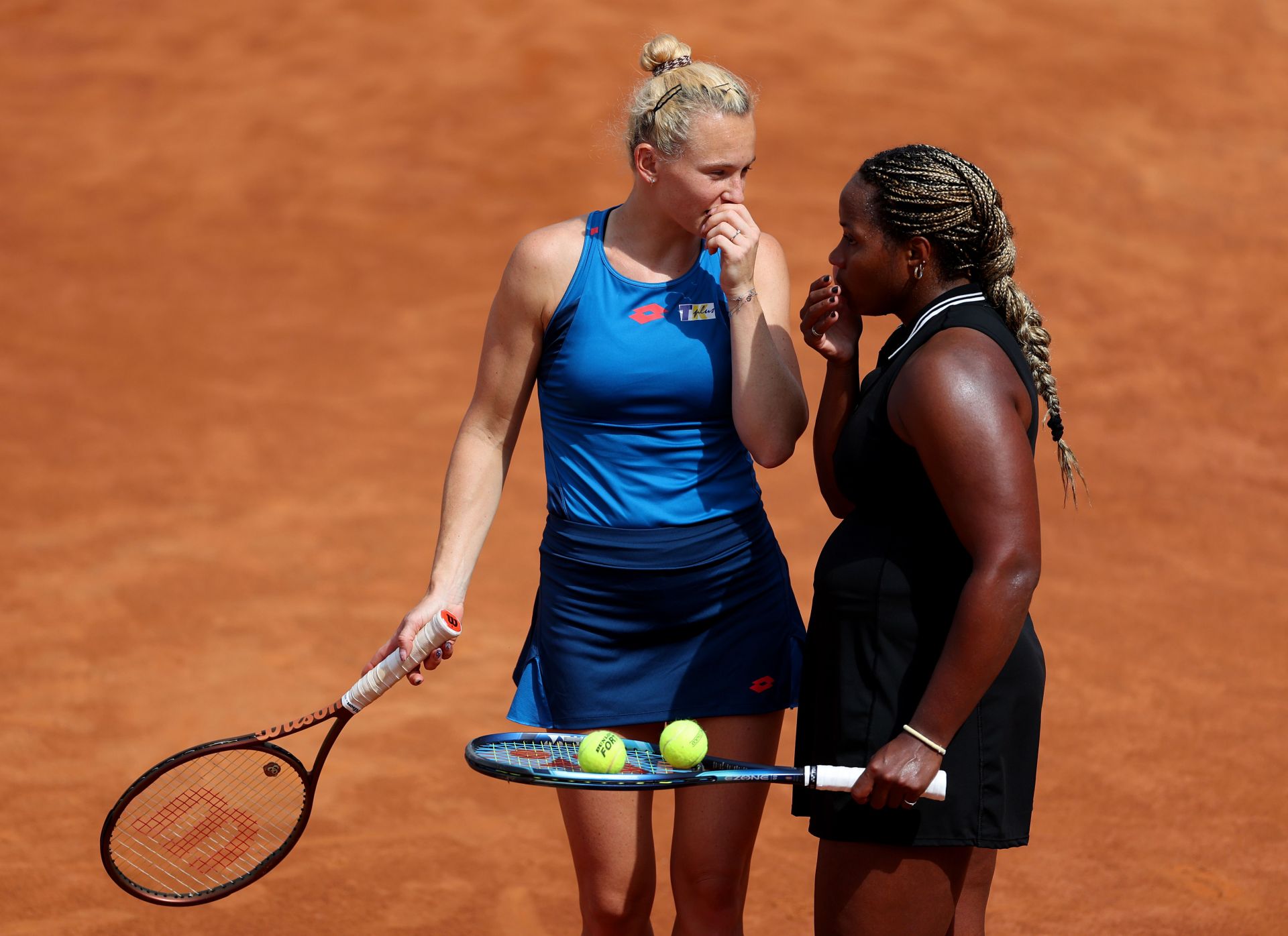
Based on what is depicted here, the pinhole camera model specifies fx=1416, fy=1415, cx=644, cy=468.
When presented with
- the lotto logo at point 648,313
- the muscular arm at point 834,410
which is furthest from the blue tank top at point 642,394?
the muscular arm at point 834,410

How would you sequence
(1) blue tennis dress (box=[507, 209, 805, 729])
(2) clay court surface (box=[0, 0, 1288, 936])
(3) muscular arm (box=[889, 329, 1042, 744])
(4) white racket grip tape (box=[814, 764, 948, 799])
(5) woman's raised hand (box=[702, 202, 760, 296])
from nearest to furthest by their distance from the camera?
(3) muscular arm (box=[889, 329, 1042, 744]) → (4) white racket grip tape (box=[814, 764, 948, 799]) → (5) woman's raised hand (box=[702, 202, 760, 296]) → (1) blue tennis dress (box=[507, 209, 805, 729]) → (2) clay court surface (box=[0, 0, 1288, 936])

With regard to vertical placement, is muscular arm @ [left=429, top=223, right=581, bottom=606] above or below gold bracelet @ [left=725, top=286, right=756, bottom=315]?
below

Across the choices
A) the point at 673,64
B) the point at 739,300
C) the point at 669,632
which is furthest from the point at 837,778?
the point at 673,64

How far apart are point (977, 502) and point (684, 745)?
776 mm

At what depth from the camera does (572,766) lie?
2.89m

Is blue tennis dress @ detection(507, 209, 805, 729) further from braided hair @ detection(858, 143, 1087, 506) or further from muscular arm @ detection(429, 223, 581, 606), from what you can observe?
braided hair @ detection(858, 143, 1087, 506)

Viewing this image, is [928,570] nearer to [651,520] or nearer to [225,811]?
[651,520]

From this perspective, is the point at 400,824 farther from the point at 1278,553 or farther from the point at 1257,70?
the point at 1257,70

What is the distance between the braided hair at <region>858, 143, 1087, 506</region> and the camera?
2500 millimetres

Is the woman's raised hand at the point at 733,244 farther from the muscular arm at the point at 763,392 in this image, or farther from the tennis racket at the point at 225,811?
the tennis racket at the point at 225,811

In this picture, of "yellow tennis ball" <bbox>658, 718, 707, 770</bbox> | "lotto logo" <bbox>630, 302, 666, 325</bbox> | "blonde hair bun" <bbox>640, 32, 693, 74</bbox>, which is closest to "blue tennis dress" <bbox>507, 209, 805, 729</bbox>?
"lotto logo" <bbox>630, 302, 666, 325</bbox>

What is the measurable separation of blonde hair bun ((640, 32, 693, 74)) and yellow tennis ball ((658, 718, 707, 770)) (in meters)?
1.36

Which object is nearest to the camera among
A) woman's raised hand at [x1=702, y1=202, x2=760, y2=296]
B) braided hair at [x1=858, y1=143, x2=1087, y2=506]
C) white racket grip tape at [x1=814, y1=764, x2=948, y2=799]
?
white racket grip tape at [x1=814, y1=764, x2=948, y2=799]

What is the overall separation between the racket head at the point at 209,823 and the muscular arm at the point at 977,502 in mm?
1442
